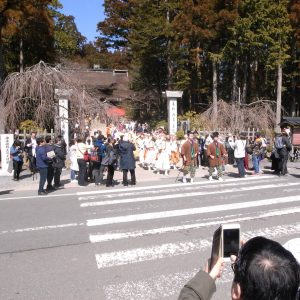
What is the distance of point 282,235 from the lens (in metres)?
7.00

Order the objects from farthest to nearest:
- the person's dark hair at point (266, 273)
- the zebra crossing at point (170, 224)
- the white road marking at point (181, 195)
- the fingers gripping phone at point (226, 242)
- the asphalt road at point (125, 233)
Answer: the white road marking at point (181, 195) < the zebra crossing at point (170, 224) < the asphalt road at point (125, 233) < the fingers gripping phone at point (226, 242) < the person's dark hair at point (266, 273)

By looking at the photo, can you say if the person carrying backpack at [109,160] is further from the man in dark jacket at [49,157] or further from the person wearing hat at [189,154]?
the person wearing hat at [189,154]

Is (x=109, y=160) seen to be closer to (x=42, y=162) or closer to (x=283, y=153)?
(x=42, y=162)

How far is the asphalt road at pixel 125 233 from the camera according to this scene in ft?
16.5

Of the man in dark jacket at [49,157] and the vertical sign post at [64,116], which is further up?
the vertical sign post at [64,116]

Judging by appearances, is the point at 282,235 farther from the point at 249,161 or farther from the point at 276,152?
the point at 249,161

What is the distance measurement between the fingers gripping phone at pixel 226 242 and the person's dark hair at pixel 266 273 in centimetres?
28

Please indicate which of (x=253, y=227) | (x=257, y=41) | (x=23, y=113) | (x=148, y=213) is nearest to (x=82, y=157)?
(x=148, y=213)

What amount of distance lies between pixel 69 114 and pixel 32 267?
51.3 feet

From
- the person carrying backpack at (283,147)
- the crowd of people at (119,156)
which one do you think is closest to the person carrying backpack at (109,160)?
the crowd of people at (119,156)

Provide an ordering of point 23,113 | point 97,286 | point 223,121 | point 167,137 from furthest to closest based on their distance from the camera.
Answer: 1. point 223,121
2. point 23,113
3. point 167,137
4. point 97,286

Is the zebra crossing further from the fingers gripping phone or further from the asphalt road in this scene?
the fingers gripping phone

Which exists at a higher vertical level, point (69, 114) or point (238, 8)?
point (238, 8)

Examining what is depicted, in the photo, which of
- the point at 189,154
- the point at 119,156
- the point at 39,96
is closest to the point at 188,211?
the point at 189,154
